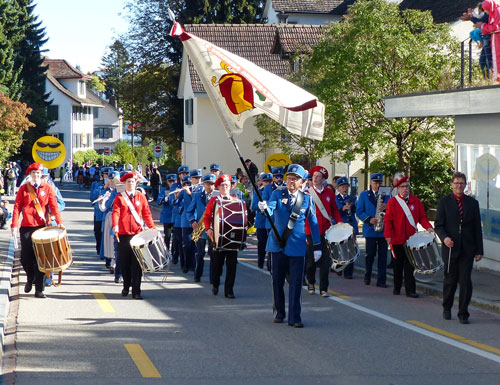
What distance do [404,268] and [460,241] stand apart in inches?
99.4

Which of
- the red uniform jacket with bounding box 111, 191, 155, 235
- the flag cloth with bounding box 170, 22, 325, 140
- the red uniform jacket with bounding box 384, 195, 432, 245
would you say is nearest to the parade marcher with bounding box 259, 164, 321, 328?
the flag cloth with bounding box 170, 22, 325, 140

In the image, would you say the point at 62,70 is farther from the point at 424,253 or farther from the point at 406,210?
A: the point at 424,253

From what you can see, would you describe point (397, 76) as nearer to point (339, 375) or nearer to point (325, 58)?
point (325, 58)

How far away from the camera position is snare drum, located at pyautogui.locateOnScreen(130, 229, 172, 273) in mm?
13148

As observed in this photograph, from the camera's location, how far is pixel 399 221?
14047mm

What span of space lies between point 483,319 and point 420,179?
1997 centimetres

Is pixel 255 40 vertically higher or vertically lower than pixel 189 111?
higher

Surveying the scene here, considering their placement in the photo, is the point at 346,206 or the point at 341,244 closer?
the point at 341,244

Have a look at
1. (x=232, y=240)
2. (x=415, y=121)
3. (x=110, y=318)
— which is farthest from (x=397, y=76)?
(x=110, y=318)

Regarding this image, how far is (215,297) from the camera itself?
13883 millimetres

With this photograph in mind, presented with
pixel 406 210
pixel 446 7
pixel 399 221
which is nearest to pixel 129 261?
pixel 399 221

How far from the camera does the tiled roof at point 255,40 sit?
47406 millimetres

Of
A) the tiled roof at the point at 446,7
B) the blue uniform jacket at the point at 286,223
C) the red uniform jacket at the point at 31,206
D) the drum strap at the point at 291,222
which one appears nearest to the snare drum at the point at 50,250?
the red uniform jacket at the point at 31,206

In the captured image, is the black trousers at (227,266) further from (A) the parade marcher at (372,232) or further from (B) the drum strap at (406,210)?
(A) the parade marcher at (372,232)
